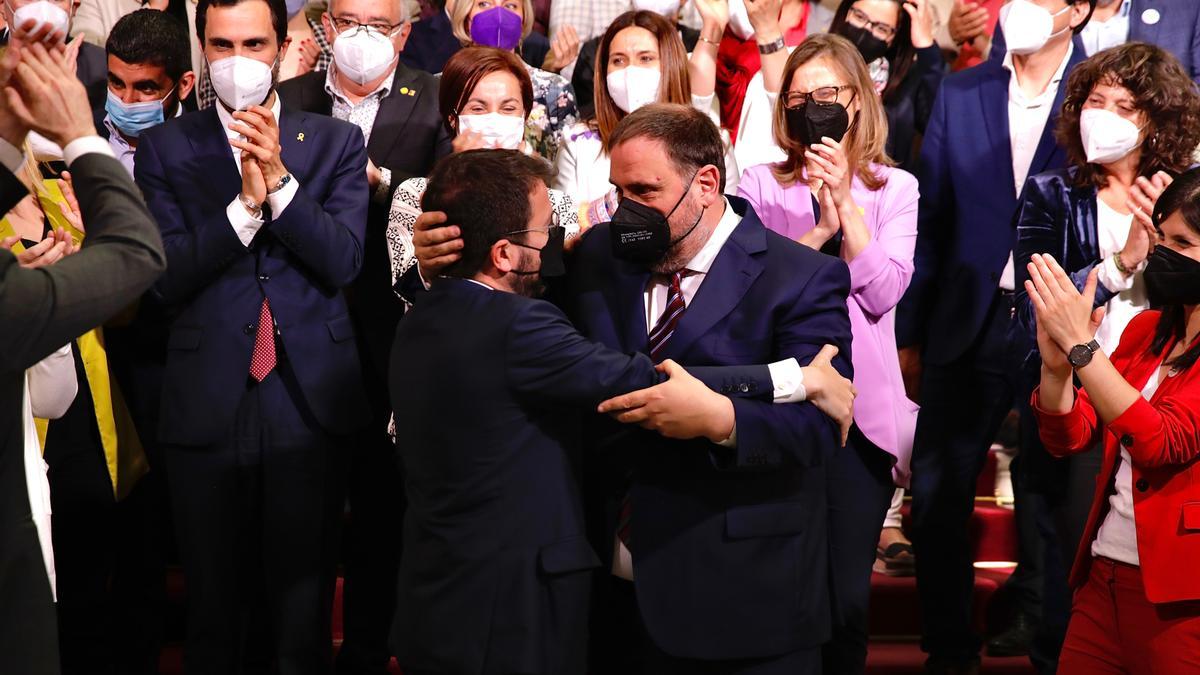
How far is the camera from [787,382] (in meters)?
2.96

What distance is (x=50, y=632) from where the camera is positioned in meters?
2.53

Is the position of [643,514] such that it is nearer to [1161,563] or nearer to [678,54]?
[1161,563]

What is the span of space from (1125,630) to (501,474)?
4.94 ft

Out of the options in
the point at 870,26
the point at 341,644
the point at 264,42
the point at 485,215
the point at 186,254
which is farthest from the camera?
the point at 870,26

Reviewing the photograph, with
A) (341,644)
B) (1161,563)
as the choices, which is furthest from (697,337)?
(341,644)

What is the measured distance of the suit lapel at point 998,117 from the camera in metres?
4.53

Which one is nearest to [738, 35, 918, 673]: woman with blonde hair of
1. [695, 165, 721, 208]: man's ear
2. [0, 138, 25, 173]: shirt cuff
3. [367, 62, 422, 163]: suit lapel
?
[695, 165, 721, 208]: man's ear

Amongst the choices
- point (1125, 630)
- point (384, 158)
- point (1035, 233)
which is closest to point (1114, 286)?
point (1035, 233)

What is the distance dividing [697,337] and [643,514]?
0.42 metres

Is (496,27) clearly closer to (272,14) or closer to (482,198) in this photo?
(272,14)

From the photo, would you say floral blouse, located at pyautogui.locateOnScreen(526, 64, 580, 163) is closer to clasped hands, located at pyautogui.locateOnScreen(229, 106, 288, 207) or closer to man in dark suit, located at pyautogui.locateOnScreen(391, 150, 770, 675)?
clasped hands, located at pyautogui.locateOnScreen(229, 106, 288, 207)

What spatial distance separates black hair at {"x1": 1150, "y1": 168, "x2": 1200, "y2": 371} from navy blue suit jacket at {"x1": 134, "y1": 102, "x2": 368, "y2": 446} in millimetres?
2094

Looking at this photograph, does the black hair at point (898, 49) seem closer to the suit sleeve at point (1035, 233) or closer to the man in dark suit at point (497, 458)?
the suit sleeve at point (1035, 233)

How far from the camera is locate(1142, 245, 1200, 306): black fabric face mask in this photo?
3.07m
